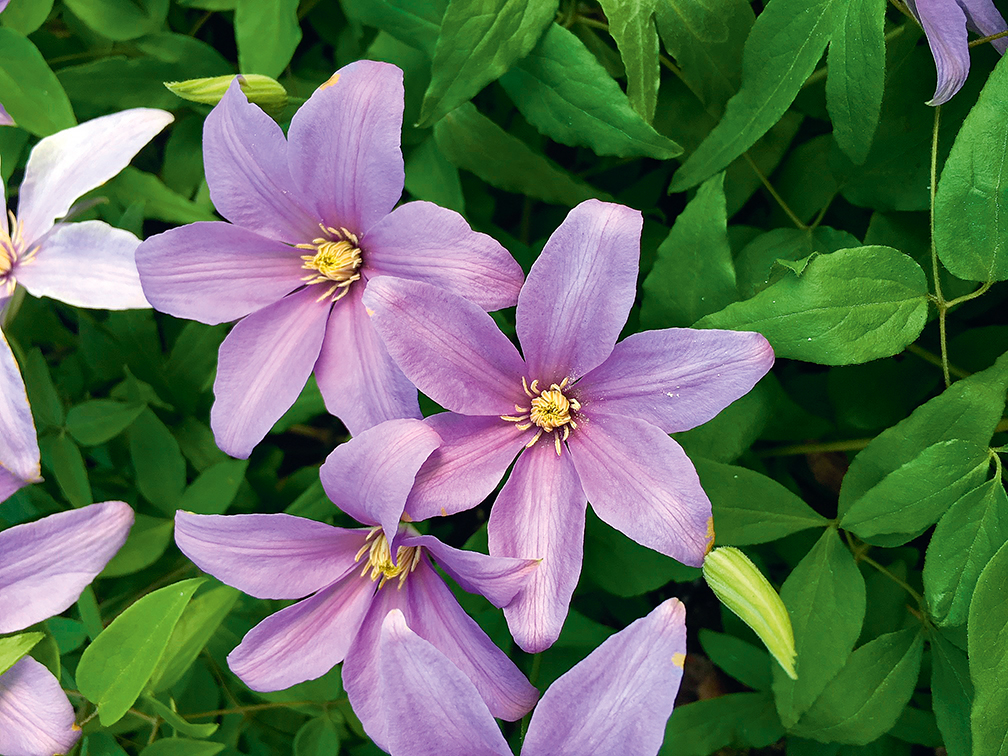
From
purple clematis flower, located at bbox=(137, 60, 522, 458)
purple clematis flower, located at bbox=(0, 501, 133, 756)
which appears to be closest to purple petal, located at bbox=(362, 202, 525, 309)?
purple clematis flower, located at bbox=(137, 60, 522, 458)

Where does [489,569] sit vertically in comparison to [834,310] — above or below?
below

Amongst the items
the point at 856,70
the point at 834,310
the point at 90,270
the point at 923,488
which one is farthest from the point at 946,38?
the point at 90,270

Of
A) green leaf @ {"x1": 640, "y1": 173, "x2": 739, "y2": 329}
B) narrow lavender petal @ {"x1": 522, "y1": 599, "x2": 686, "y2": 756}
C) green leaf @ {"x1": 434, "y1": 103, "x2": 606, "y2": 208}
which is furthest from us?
green leaf @ {"x1": 434, "y1": 103, "x2": 606, "y2": 208}

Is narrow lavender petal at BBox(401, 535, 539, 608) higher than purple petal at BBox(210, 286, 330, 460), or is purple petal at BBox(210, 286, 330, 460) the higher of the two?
purple petal at BBox(210, 286, 330, 460)

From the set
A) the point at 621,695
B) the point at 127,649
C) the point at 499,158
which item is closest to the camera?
the point at 621,695

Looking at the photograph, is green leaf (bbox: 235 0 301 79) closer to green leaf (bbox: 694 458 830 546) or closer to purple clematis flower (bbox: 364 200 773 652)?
purple clematis flower (bbox: 364 200 773 652)

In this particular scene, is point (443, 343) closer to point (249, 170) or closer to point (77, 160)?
point (249, 170)

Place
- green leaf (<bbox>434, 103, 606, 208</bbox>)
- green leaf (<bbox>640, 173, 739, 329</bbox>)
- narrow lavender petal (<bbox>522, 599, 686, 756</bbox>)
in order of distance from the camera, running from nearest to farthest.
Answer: narrow lavender petal (<bbox>522, 599, 686, 756</bbox>) → green leaf (<bbox>640, 173, 739, 329</bbox>) → green leaf (<bbox>434, 103, 606, 208</bbox>)
